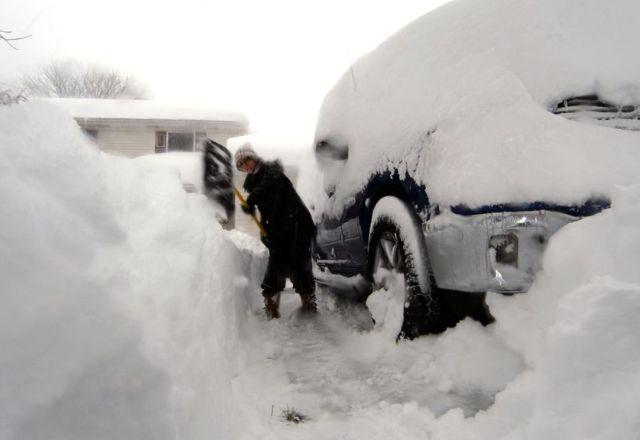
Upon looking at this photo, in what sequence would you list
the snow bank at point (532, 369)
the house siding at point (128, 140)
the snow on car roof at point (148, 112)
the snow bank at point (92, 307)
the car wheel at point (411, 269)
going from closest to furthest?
the snow bank at point (92, 307), the snow bank at point (532, 369), the car wheel at point (411, 269), the snow on car roof at point (148, 112), the house siding at point (128, 140)

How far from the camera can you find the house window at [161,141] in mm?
17188

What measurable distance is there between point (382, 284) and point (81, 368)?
2.03 meters

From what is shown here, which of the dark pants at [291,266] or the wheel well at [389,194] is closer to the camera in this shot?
the wheel well at [389,194]

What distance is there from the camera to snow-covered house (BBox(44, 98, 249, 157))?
663 inches

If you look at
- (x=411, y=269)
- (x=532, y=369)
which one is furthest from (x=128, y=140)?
(x=532, y=369)

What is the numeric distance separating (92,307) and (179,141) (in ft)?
56.5

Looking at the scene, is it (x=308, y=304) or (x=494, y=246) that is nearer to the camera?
(x=494, y=246)

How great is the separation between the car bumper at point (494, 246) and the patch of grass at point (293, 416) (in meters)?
0.94

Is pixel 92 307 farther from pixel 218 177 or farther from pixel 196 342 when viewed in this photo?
pixel 218 177

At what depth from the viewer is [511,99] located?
6.74ft

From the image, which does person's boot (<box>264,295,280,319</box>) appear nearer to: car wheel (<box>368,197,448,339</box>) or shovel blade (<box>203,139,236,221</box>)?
shovel blade (<box>203,139,236,221</box>)

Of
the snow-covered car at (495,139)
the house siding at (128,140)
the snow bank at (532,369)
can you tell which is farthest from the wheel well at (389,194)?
the house siding at (128,140)

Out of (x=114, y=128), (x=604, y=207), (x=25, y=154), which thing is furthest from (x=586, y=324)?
(x=114, y=128)

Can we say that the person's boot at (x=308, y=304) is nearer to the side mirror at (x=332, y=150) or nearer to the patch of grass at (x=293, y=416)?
the side mirror at (x=332, y=150)
